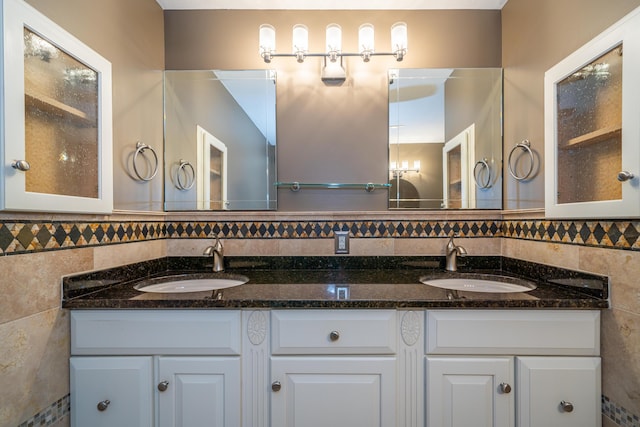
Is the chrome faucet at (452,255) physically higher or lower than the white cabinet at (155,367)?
higher

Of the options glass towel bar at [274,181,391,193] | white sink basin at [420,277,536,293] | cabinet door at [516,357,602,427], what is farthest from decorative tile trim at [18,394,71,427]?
cabinet door at [516,357,602,427]

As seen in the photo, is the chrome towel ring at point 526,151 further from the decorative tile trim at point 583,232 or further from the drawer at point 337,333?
the drawer at point 337,333

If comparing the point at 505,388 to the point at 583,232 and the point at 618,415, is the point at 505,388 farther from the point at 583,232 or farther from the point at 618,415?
the point at 583,232

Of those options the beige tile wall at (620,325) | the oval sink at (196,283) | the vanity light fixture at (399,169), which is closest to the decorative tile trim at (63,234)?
the oval sink at (196,283)

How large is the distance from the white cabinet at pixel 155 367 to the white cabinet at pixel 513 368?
0.71 metres

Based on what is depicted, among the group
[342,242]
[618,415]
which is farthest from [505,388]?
[342,242]

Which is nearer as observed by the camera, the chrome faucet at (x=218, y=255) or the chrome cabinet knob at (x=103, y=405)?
the chrome cabinet knob at (x=103, y=405)

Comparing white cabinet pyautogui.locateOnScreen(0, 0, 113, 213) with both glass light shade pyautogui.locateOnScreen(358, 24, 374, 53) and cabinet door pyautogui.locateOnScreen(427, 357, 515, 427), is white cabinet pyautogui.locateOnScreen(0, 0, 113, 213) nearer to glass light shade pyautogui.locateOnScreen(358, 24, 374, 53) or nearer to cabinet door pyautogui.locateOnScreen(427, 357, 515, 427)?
glass light shade pyautogui.locateOnScreen(358, 24, 374, 53)

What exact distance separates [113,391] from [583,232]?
177 cm

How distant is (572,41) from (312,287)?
4.44 feet

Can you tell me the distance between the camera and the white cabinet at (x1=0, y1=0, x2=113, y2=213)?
78 cm

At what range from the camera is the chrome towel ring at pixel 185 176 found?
5.09 ft

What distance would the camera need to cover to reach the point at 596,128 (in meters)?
Answer: 0.96

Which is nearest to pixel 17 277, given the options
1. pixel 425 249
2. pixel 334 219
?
pixel 334 219
